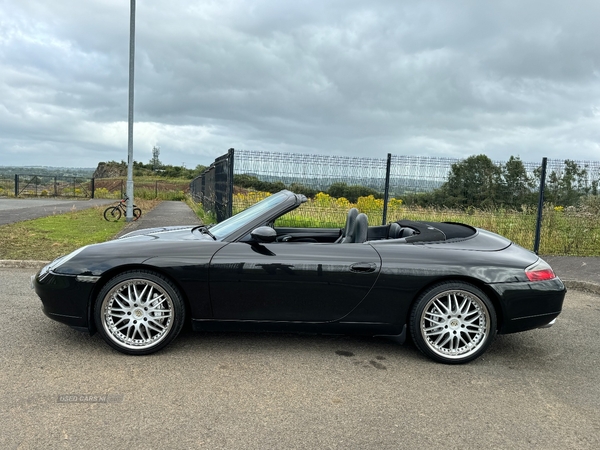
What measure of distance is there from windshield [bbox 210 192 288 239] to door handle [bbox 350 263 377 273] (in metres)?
0.85

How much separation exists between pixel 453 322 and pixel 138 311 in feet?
7.95

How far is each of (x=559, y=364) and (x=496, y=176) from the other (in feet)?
22.2

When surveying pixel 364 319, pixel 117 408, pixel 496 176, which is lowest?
pixel 117 408

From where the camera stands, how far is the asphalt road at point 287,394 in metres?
2.54

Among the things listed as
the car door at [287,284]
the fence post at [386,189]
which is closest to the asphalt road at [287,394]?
the car door at [287,284]

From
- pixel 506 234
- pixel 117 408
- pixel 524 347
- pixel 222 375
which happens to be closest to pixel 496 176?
pixel 506 234

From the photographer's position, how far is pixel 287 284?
3543mm

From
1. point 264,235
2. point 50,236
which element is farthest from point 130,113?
point 264,235

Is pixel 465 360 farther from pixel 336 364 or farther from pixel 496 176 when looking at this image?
pixel 496 176

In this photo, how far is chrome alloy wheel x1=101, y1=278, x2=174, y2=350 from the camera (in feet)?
11.6

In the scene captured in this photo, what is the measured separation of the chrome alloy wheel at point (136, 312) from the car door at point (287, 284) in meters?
0.40

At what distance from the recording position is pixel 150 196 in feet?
127

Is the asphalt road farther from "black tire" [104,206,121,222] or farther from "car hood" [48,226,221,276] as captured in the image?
"black tire" [104,206,121,222]

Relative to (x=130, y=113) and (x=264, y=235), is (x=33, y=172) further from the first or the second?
(x=264, y=235)
